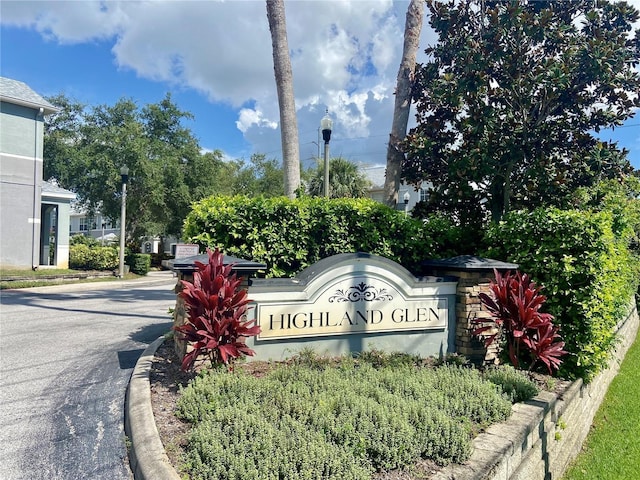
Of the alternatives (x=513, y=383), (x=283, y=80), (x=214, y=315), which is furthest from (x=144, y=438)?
(x=283, y=80)

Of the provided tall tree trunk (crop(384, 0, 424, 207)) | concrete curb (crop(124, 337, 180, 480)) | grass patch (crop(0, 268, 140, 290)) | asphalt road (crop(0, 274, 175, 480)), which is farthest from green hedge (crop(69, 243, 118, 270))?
concrete curb (crop(124, 337, 180, 480))

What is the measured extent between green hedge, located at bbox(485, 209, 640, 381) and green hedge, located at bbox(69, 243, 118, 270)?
70.9 feet

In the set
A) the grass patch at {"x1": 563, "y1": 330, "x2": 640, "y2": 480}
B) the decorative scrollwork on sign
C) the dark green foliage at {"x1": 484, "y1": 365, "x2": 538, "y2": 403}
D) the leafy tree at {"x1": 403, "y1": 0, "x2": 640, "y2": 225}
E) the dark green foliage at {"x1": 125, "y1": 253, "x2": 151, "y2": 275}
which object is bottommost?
the grass patch at {"x1": 563, "y1": 330, "x2": 640, "y2": 480}

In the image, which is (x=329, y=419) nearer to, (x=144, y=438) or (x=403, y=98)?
(x=144, y=438)

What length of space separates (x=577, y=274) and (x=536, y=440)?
2.33m

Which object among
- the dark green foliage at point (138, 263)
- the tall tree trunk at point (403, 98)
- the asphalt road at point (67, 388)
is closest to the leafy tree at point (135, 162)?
the dark green foliage at point (138, 263)

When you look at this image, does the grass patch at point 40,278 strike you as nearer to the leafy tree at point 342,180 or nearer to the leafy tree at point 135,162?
the leafy tree at point 135,162

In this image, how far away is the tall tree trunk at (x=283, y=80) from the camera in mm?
7562

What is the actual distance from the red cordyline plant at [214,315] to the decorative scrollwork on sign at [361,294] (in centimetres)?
124

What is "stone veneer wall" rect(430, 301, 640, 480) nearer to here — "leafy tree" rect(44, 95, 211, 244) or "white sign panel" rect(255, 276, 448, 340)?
"white sign panel" rect(255, 276, 448, 340)

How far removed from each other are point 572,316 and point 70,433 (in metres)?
5.47

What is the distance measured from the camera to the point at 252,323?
14.1ft

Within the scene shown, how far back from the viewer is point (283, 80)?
762 cm

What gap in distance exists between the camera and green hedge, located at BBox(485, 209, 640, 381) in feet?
16.4
